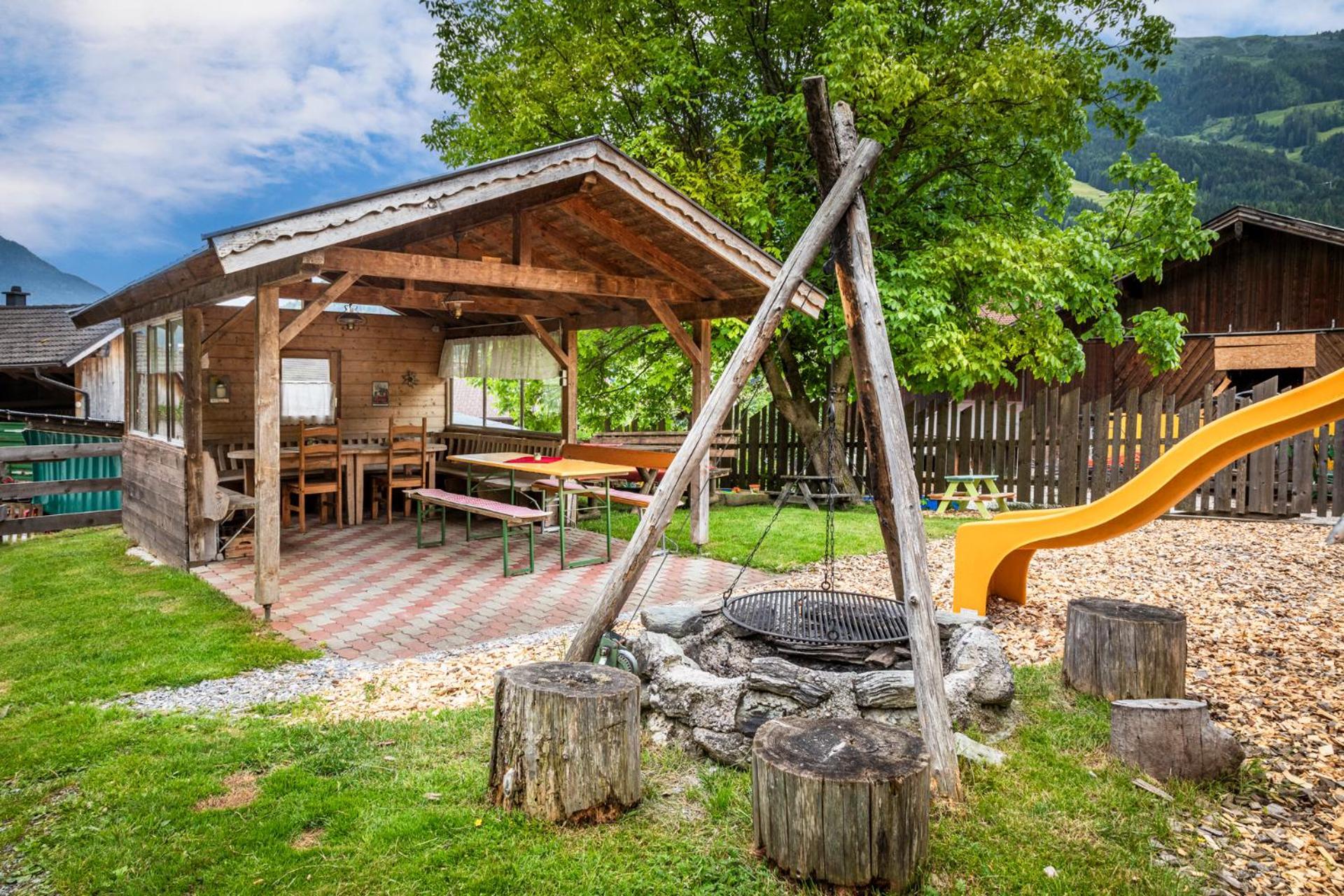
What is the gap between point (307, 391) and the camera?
11062 mm

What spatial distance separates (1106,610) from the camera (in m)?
4.28

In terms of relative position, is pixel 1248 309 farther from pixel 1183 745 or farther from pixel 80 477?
pixel 80 477

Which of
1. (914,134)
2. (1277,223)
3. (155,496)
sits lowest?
(155,496)

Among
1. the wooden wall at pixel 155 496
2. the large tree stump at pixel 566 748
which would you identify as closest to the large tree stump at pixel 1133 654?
the large tree stump at pixel 566 748

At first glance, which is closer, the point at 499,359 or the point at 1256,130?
the point at 499,359

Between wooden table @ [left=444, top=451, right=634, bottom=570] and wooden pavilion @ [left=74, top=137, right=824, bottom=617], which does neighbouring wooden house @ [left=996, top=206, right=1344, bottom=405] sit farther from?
wooden table @ [left=444, top=451, right=634, bottom=570]

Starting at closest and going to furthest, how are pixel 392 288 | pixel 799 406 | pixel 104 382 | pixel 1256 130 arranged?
pixel 392 288 → pixel 799 406 → pixel 104 382 → pixel 1256 130

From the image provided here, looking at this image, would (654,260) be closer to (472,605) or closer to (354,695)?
(472,605)

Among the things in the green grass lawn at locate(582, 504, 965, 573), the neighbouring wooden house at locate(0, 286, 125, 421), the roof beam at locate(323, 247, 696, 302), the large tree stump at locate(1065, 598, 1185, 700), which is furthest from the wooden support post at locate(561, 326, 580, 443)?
the neighbouring wooden house at locate(0, 286, 125, 421)

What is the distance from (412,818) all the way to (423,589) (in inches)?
154

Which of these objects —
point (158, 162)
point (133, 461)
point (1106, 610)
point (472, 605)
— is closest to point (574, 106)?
point (133, 461)

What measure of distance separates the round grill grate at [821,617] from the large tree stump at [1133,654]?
95 centimetres

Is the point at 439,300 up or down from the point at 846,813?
up

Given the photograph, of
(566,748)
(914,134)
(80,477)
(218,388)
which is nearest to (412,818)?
(566,748)
